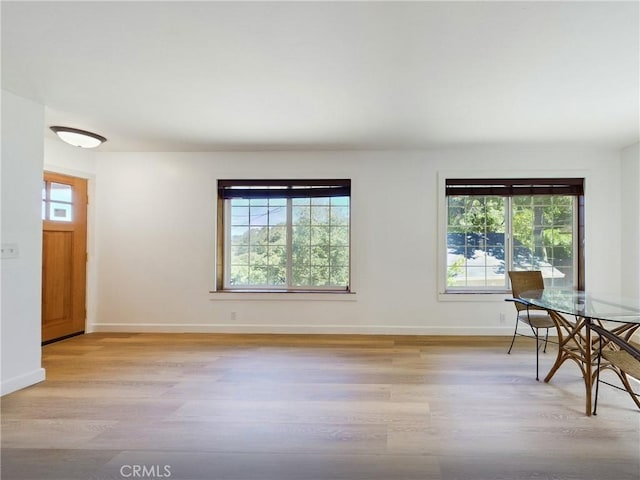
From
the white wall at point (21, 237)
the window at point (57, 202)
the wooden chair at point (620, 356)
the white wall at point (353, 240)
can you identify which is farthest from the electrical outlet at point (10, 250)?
the wooden chair at point (620, 356)

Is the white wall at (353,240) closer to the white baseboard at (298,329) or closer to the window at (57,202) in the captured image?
the white baseboard at (298,329)

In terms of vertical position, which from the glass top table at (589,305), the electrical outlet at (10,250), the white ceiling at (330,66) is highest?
the white ceiling at (330,66)

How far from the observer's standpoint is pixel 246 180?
485 cm

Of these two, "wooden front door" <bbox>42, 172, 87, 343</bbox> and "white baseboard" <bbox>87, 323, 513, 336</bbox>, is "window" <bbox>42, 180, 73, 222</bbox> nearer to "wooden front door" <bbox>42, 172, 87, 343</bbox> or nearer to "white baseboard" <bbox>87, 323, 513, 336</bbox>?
"wooden front door" <bbox>42, 172, 87, 343</bbox>

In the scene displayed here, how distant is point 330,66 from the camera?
248cm

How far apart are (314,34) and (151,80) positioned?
1.32 meters

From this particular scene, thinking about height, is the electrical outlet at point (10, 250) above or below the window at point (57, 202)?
below

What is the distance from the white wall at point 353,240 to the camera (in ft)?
15.0

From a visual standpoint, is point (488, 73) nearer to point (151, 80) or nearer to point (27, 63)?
point (151, 80)

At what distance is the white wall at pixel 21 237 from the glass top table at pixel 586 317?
13.1 ft

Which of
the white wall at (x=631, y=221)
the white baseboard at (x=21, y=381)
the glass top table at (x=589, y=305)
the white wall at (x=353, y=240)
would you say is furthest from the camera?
the white wall at (x=353, y=240)

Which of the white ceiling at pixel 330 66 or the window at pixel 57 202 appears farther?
A: the window at pixel 57 202

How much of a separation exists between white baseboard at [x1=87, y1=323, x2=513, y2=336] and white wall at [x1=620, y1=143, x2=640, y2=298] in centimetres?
138

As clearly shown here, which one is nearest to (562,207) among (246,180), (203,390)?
(246,180)
